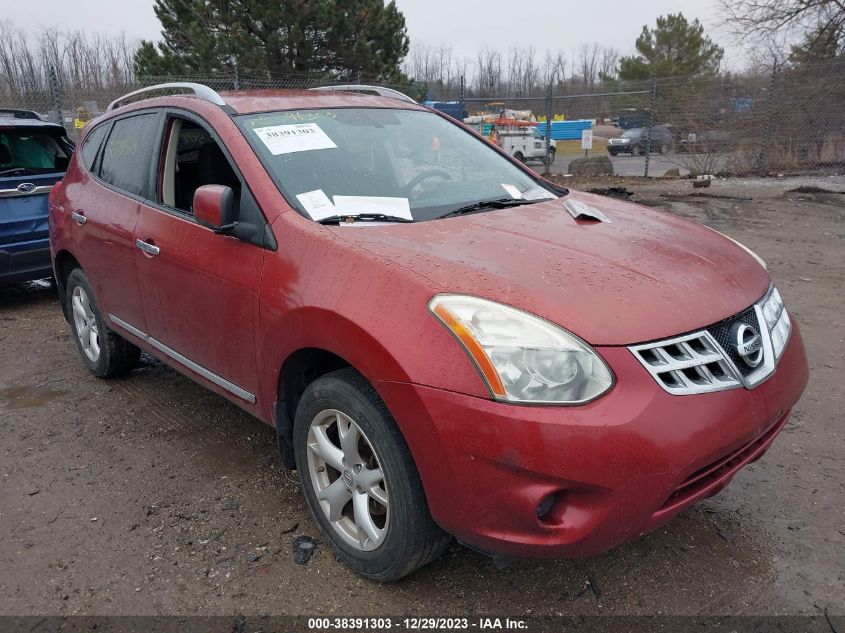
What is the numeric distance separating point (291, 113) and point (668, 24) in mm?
44577

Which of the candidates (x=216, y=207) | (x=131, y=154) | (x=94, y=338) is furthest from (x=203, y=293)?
(x=94, y=338)

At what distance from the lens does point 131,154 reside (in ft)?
12.3

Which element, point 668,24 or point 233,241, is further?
point 668,24

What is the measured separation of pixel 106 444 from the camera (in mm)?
3613

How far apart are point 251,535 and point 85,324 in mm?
2497

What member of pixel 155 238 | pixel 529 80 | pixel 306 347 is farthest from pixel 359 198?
pixel 529 80

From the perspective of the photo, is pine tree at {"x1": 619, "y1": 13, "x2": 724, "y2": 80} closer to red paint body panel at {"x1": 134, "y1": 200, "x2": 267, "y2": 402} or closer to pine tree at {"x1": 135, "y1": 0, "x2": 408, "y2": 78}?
pine tree at {"x1": 135, "y1": 0, "x2": 408, "y2": 78}

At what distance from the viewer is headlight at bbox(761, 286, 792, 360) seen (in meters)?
2.35

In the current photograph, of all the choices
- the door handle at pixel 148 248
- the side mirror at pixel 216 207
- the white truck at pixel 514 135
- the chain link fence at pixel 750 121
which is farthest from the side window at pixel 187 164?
the white truck at pixel 514 135

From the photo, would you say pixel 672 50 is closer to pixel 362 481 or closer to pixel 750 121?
pixel 750 121

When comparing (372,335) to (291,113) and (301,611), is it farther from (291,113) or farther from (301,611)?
(291,113)

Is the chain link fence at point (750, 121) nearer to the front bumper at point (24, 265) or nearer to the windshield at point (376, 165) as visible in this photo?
the front bumper at point (24, 265)

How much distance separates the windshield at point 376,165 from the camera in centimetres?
279

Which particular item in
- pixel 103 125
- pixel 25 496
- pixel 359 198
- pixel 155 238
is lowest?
pixel 25 496
